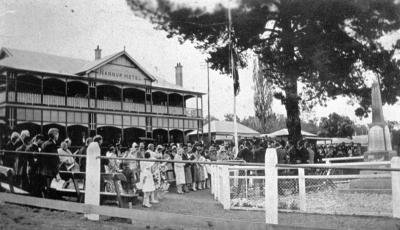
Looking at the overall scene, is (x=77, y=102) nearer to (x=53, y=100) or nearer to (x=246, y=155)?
(x=53, y=100)

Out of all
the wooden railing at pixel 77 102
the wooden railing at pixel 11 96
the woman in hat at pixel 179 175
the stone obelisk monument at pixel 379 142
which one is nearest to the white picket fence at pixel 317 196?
the stone obelisk monument at pixel 379 142

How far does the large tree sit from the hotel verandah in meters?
11.0

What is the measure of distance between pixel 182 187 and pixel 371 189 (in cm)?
628

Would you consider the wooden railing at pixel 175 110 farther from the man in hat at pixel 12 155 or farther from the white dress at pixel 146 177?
the man in hat at pixel 12 155

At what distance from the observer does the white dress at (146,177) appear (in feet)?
35.6

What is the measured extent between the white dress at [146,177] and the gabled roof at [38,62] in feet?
51.7

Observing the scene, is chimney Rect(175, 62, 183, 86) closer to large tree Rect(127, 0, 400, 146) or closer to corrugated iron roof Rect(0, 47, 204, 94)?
corrugated iron roof Rect(0, 47, 204, 94)

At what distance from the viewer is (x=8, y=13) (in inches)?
321

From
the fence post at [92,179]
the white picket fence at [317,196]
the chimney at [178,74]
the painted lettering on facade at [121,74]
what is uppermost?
the chimney at [178,74]

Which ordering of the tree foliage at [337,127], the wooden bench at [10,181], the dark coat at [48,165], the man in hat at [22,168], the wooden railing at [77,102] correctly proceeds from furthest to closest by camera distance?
the tree foliage at [337,127], the wooden railing at [77,102], the man in hat at [22,168], the dark coat at [48,165], the wooden bench at [10,181]

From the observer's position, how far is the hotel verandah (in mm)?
25156

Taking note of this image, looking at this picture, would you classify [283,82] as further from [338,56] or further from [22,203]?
[22,203]

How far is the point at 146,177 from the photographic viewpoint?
36.1ft

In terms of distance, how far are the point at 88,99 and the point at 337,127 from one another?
33421mm
